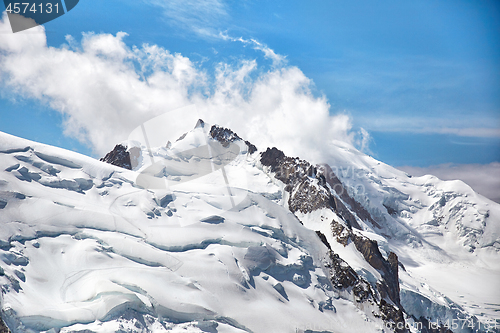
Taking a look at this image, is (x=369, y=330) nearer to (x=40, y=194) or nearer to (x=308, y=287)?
(x=308, y=287)

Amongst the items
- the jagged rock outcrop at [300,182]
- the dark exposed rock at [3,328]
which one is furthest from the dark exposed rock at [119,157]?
the dark exposed rock at [3,328]

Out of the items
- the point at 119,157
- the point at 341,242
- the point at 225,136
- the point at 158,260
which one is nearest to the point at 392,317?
the point at 341,242

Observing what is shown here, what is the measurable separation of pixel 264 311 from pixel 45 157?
134ft

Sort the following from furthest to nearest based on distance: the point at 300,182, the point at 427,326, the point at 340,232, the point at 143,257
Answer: the point at 300,182 → the point at 427,326 → the point at 340,232 → the point at 143,257

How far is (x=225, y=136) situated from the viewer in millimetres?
139000

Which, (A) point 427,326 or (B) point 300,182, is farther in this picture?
(B) point 300,182

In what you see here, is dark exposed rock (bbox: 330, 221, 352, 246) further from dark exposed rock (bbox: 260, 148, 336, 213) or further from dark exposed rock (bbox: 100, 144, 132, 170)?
dark exposed rock (bbox: 100, 144, 132, 170)

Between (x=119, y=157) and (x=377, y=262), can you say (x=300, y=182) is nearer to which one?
(x=377, y=262)

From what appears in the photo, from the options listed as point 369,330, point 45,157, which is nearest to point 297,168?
point 369,330

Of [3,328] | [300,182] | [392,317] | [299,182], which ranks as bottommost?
[392,317]

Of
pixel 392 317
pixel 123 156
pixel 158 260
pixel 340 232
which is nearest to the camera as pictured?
pixel 158 260

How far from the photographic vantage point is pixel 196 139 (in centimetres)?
13638

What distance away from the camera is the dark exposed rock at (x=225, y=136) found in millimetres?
136200

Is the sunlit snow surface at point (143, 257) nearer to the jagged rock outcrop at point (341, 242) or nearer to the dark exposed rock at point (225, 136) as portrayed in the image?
the jagged rock outcrop at point (341, 242)
